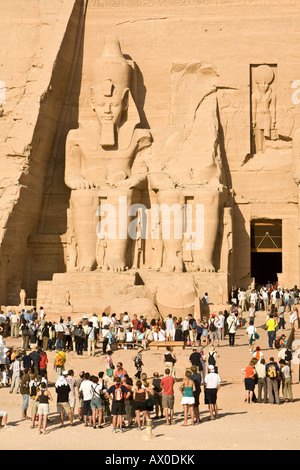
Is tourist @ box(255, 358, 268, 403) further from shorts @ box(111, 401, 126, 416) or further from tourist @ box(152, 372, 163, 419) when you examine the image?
shorts @ box(111, 401, 126, 416)

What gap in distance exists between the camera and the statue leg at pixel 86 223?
28141 mm

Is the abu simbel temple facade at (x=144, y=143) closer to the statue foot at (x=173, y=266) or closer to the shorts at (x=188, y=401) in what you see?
the statue foot at (x=173, y=266)

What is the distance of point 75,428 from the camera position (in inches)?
563

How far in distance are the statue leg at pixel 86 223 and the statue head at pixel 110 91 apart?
6.80 ft

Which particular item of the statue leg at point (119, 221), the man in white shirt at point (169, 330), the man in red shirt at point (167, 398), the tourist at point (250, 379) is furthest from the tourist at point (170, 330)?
the man in red shirt at point (167, 398)

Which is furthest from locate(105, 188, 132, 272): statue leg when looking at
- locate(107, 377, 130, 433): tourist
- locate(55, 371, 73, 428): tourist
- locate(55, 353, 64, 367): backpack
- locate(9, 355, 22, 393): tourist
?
locate(107, 377, 130, 433): tourist

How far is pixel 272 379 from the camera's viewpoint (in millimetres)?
15562

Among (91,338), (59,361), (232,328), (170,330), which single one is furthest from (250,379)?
(170,330)

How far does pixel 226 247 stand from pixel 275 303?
386 cm

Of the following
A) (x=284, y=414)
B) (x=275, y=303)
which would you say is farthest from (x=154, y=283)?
(x=284, y=414)

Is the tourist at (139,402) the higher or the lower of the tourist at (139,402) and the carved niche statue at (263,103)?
the lower

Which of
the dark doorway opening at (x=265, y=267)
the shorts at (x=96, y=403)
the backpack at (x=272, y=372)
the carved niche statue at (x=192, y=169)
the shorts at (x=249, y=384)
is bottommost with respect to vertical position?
the shorts at (x=96, y=403)

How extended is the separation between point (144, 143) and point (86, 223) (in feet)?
11.1

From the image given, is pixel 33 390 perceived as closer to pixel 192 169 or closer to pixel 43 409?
pixel 43 409
